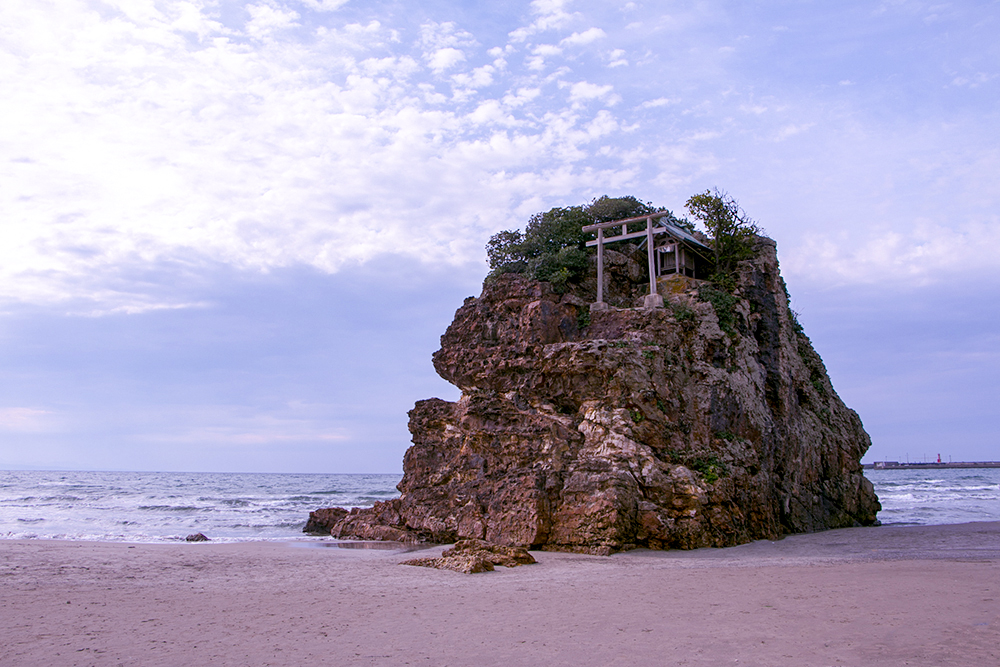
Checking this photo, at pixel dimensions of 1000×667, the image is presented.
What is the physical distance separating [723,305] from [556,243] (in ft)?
22.2

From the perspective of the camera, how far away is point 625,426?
16016 millimetres

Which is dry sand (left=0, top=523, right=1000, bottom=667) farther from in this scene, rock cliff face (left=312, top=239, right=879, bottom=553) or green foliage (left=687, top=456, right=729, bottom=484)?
green foliage (left=687, top=456, right=729, bottom=484)

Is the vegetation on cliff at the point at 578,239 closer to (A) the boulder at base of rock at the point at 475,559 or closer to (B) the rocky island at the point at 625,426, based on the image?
(B) the rocky island at the point at 625,426

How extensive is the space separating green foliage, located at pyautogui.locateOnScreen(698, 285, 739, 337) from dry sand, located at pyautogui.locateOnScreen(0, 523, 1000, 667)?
7.82m

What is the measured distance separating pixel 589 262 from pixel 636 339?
542 centimetres

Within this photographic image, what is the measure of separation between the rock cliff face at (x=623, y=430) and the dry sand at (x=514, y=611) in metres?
1.99

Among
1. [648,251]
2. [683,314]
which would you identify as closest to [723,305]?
[683,314]

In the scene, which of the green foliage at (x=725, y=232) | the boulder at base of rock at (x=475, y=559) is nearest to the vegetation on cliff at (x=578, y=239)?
the green foliage at (x=725, y=232)

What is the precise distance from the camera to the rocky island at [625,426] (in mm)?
14922

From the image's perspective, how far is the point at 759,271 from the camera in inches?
858

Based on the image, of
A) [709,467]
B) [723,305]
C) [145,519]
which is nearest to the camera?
[709,467]

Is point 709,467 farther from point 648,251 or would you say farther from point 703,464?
point 648,251

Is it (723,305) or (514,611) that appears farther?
(723,305)

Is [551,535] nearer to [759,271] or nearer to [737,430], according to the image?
[737,430]
